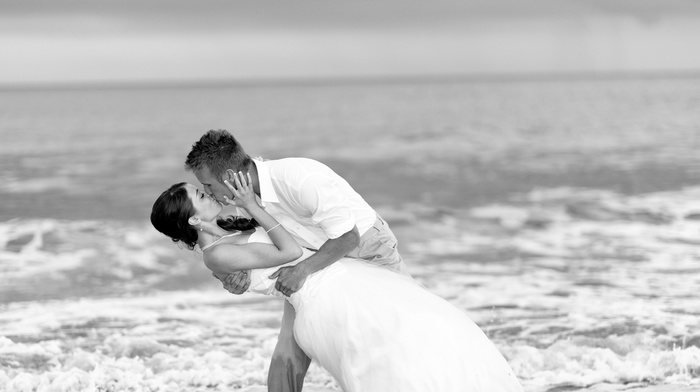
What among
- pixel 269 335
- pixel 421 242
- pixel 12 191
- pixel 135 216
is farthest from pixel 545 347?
pixel 12 191

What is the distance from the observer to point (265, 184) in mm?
3766

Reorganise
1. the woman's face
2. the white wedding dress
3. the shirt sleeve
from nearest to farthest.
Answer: the white wedding dress
the shirt sleeve
the woman's face

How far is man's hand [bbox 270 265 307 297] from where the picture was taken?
3.64m

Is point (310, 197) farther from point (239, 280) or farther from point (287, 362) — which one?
point (287, 362)

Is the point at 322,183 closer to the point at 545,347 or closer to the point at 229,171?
the point at 229,171

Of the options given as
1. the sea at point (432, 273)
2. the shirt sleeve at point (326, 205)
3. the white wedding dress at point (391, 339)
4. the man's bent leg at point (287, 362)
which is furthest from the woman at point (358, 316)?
the sea at point (432, 273)

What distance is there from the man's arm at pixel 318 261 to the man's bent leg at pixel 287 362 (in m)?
0.59

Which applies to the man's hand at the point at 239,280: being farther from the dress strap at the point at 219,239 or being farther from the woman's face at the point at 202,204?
the woman's face at the point at 202,204

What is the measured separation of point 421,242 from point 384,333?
31.9ft

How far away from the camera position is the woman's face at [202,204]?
386cm

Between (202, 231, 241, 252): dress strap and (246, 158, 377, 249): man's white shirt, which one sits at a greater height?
(246, 158, 377, 249): man's white shirt

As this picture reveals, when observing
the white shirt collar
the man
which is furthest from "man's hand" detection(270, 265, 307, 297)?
the white shirt collar

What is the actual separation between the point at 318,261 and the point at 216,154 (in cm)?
61

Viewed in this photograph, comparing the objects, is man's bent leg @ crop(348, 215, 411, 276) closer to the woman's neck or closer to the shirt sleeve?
the shirt sleeve
